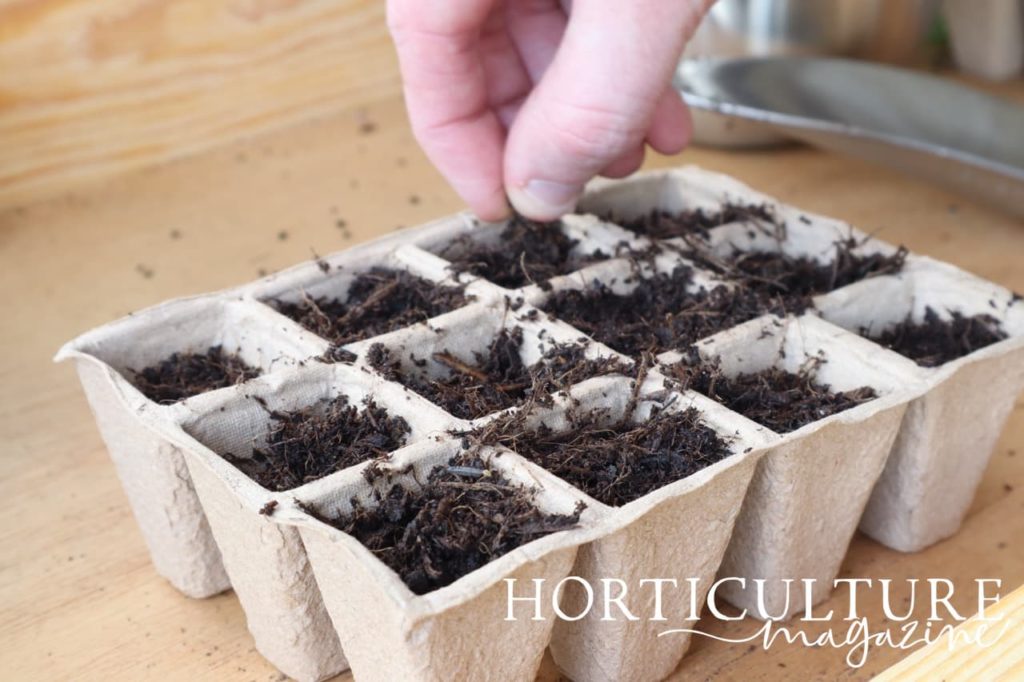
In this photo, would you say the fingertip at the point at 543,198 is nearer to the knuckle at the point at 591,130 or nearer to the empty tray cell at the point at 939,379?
the knuckle at the point at 591,130

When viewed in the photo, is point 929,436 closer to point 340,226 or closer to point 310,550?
point 310,550

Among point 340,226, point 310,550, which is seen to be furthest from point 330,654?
point 340,226

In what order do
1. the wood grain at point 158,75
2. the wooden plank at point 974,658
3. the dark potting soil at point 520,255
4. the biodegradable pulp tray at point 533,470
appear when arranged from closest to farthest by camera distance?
the wooden plank at point 974,658, the biodegradable pulp tray at point 533,470, the dark potting soil at point 520,255, the wood grain at point 158,75

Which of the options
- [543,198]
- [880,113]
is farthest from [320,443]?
[880,113]

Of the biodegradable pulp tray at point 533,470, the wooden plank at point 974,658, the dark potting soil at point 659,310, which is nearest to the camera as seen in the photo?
the wooden plank at point 974,658

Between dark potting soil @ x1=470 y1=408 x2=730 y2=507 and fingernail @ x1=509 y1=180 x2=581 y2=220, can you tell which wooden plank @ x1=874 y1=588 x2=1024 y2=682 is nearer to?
dark potting soil @ x1=470 y1=408 x2=730 y2=507

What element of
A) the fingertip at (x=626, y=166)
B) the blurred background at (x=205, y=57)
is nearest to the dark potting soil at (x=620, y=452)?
the fingertip at (x=626, y=166)
